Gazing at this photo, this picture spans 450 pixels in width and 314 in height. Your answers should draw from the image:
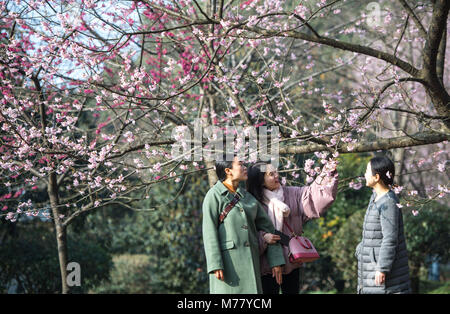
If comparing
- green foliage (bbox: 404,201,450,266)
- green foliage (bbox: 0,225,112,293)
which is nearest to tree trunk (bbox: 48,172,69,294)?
green foliage (bbox: 0,225,112,293)

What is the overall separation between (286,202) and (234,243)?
2.24ft

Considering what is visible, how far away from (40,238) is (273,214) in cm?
525

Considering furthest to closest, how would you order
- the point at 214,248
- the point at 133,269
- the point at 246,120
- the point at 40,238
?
the point at 133,269 < the point at 40,238 < the point at 246,120 < the point at 214,248

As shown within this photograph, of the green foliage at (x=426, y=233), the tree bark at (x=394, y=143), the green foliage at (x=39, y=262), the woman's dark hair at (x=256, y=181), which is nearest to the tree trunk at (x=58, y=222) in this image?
the green foliage at (x=39, y=262)

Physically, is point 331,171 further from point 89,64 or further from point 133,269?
point 133,269

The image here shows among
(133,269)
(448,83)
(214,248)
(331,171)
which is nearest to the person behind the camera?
(214,248)

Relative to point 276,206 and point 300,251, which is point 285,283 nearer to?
point 300,251

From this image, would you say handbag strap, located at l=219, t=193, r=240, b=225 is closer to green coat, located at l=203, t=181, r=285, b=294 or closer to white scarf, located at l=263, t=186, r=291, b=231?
green coat, located at l=203, t=181, r=285, b=294

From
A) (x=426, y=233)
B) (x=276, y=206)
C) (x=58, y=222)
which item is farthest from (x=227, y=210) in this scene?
(x=426, y=233)

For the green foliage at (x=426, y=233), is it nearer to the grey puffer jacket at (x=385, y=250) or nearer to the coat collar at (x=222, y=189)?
the grey puffer jacket at (x=385, y=250)

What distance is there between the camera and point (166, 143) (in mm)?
4293

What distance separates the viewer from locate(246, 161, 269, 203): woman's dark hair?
3896mm

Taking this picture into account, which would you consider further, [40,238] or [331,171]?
[40,238]
